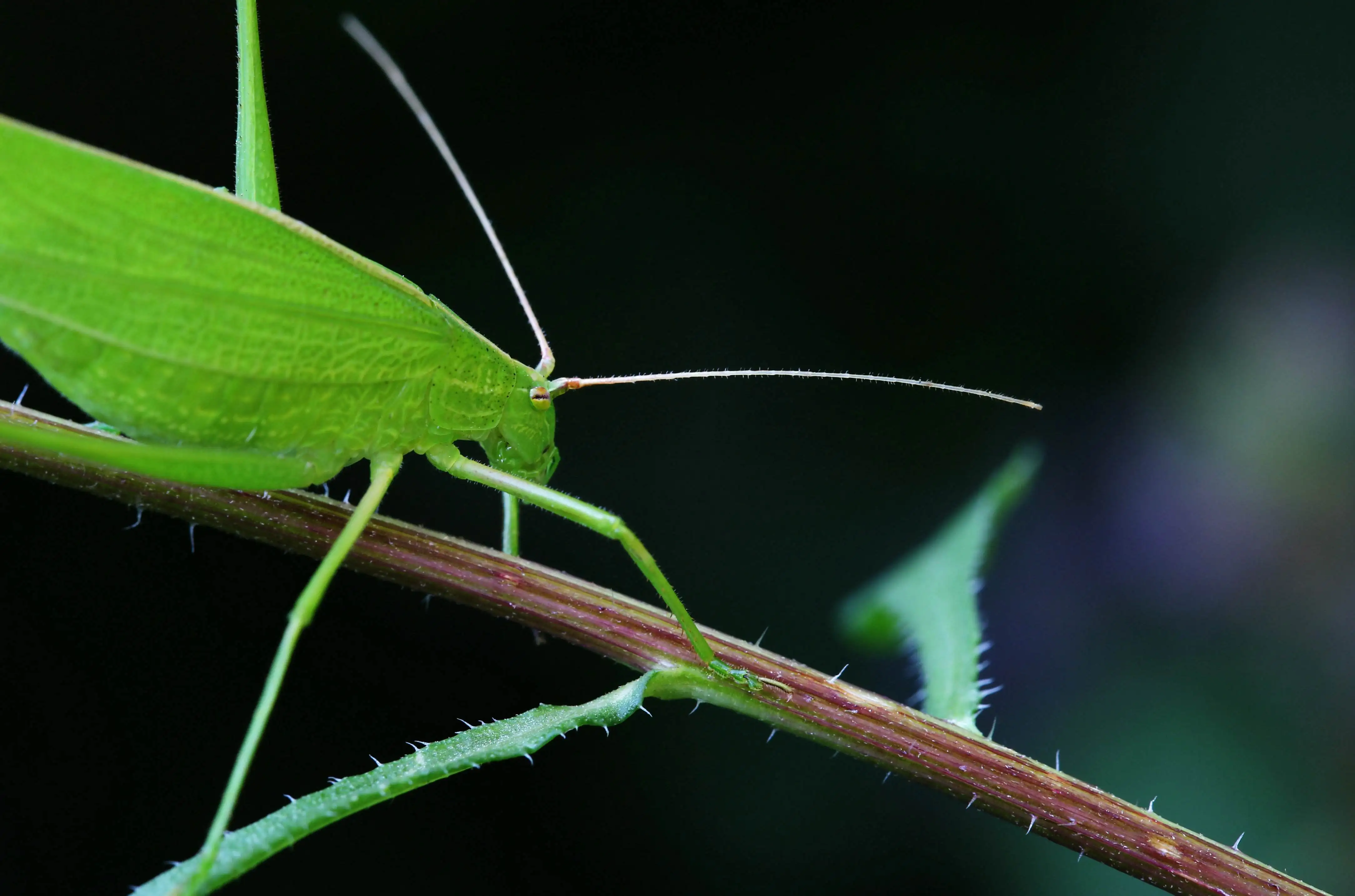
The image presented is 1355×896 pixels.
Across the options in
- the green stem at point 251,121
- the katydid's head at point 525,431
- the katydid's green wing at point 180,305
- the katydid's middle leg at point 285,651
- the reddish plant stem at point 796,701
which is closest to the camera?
the katydid's middle leg at point 285,651

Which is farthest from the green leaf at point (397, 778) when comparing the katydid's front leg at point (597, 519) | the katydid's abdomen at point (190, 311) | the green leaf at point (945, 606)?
the green leaf at point (945, 606)

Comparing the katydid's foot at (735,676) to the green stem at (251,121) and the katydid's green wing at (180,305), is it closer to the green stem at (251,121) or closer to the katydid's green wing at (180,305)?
the katydid's green wing at (180,305)

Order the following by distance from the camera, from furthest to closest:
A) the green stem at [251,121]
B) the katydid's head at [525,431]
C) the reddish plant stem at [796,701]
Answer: the katydid's head at [525,431] → the green stem at [251,121] → the reddish plant stem at [796,701]

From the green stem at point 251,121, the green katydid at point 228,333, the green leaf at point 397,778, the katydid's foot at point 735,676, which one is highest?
the green stem at point 251,121

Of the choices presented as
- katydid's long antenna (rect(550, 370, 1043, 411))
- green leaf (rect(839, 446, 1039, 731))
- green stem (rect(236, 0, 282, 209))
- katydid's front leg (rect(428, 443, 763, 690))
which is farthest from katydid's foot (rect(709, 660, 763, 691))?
green stem (rect(236, 0, 282, 209))

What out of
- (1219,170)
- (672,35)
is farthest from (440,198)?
(1219,170)

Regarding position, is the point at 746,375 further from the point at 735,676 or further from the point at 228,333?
the point at 228,333

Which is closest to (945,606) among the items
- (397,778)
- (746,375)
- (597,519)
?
(746,375)
